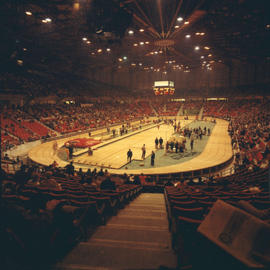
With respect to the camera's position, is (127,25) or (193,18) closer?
(127,25)

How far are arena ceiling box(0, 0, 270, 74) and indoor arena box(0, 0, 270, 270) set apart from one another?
109mm

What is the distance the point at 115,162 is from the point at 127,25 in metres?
9.50

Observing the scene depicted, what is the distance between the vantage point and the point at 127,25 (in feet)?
41.7

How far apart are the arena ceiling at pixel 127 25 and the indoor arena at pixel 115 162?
0.11 m

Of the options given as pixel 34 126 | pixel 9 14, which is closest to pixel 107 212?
pixel 9 14

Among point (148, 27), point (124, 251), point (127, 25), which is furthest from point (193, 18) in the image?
point (124, 251)

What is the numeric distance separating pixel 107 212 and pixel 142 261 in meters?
2.74

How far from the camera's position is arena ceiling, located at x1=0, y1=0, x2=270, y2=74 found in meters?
12.0

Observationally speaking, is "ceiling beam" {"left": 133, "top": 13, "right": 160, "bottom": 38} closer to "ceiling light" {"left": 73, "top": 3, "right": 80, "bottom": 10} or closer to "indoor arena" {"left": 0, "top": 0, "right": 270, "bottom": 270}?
"indoor arena" {"left": 0, "top": 0, "right": 270, "bottom": 270}

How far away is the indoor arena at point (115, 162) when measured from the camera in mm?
2424

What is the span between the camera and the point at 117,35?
42.2ft

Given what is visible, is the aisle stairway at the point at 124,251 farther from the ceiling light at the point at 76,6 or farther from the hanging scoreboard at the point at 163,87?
the hanging scoreboard at the point at 163,87

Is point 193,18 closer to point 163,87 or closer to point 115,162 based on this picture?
point 163,87

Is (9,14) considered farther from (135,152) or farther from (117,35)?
(135,152)
